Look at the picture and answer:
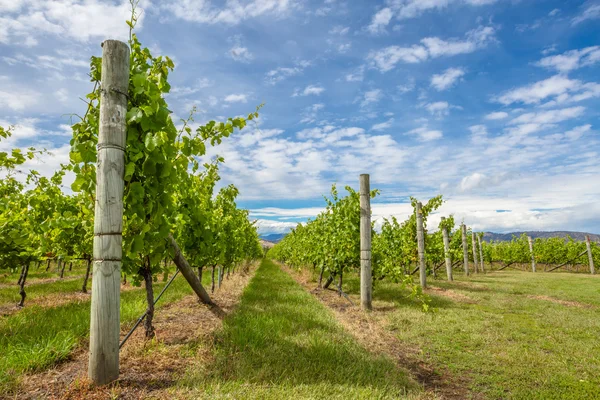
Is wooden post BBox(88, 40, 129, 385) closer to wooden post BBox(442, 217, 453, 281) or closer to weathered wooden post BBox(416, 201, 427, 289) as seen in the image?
weathered wooden post BBox(416, 201, 427, 289)

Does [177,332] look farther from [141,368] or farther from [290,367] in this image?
[290,367]

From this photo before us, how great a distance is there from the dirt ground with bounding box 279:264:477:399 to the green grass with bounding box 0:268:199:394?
4.09 m

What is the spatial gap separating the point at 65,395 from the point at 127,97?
2.77 m

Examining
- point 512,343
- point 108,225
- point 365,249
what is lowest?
point 512,343

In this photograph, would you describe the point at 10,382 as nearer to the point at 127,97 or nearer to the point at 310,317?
the point at 127,97

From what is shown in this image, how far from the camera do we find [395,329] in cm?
645

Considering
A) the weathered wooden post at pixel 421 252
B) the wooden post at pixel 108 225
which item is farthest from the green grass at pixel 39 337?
the weathered wooden post at pixel 421 252

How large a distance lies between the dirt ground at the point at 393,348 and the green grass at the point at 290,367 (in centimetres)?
29

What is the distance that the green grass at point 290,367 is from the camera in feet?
10.3

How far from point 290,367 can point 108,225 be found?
8.17 ft

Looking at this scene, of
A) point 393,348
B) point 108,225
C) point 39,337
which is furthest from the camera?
point 393,348

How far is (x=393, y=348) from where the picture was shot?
17.1 feet

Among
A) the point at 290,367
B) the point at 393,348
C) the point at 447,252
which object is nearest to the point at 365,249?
the point at 393,348

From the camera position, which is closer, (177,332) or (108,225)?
(108,225)
